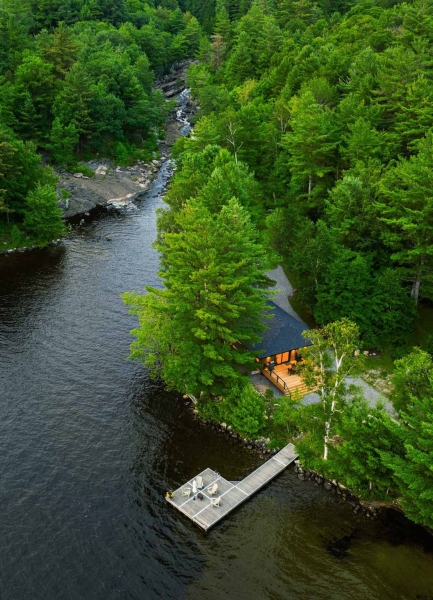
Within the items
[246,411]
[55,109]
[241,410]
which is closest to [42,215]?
[55,109]

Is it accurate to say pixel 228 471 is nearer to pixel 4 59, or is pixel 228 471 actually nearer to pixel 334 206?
pixel 334 206

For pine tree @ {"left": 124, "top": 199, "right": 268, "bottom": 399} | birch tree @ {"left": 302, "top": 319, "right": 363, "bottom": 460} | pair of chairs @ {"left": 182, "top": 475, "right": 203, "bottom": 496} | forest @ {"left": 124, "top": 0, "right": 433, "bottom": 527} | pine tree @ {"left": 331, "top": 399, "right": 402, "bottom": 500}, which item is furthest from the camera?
pine tree @ {"left": 124, "top": 199, "right": 268, "bottom": 399}

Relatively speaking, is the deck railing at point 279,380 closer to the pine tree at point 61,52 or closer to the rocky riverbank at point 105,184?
the rocky riverbank at point 105,184

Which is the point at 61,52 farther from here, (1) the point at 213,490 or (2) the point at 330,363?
(1) the point at 213,490

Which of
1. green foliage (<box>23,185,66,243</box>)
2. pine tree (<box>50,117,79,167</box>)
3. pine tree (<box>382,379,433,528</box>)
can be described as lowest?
pine tree (<box>382,379,433,528</box>)

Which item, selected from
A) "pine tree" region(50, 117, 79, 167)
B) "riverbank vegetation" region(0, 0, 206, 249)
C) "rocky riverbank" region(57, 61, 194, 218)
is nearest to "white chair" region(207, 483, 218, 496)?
"riverbank vegetation" region(0, 0, 206, 249)

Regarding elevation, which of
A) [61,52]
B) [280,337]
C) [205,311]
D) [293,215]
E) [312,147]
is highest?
[61,52]

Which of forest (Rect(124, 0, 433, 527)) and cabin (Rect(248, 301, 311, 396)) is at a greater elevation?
forest (Rect(124, 0, 433, 527))

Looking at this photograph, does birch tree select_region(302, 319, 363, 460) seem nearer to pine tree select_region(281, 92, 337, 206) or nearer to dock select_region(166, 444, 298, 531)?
dock select_region(166, 444, 298, 531)
